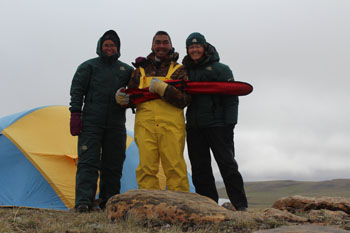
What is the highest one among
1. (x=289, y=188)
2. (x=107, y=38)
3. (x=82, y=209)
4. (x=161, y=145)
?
(x=107, y=38)

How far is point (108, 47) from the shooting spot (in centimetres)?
602

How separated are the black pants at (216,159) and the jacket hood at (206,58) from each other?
102cm

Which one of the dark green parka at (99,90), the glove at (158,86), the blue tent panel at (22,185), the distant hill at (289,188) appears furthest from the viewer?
the distant hill at (289,188)

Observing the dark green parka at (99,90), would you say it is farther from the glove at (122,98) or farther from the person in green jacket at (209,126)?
the person in green jacket at (209,126)

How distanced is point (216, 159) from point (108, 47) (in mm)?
2646

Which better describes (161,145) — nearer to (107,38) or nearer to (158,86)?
(158,86)

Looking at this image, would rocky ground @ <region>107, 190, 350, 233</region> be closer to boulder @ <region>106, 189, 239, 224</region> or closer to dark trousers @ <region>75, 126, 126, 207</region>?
boulder @ <region>106, 189, 239, 224</region>

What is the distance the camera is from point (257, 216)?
390 cm

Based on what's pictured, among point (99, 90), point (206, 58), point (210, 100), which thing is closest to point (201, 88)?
point (210, 100)

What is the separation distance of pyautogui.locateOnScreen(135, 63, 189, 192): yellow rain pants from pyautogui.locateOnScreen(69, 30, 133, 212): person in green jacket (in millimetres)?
924

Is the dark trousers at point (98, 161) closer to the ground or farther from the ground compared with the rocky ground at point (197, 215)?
farther from the ground

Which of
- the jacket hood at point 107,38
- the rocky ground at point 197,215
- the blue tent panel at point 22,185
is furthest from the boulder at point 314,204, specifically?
the blue tent panel at point 22,185

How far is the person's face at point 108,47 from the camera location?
601cm

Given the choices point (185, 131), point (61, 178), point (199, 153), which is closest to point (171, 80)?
point (185, 131)
